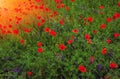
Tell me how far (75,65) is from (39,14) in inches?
68.4

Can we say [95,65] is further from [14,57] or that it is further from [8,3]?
[8,3]

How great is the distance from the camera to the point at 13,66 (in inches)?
166

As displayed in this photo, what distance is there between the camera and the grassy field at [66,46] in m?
3.96

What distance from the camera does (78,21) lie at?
16.8 feet

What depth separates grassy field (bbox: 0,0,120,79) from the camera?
156 inches

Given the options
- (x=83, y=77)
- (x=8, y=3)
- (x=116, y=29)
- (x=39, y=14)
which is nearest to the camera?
(x=83, y=77)

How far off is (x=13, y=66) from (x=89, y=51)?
1.15m

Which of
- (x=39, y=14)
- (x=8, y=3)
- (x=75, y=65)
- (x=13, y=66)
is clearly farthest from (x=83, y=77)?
(x=8, y=3)

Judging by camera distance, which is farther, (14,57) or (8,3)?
(8,3)

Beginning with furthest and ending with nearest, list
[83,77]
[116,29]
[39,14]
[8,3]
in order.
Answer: [8,3], [39,14], [116,29], [83,77]

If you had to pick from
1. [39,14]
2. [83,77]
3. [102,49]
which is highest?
[39,14]

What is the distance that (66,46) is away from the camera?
14.6ft

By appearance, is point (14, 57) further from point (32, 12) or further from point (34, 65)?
point (32, 12)

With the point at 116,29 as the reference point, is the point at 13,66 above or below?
below
